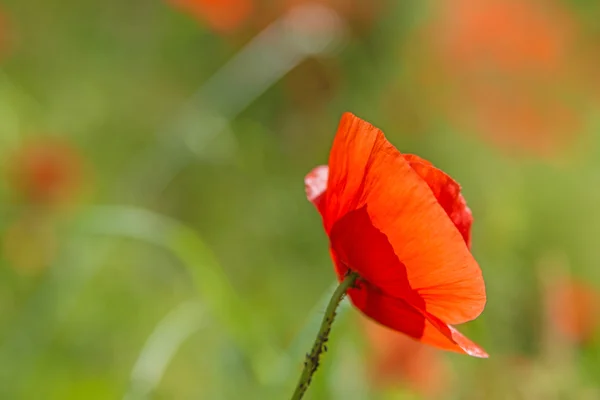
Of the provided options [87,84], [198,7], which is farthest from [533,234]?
[87,84]

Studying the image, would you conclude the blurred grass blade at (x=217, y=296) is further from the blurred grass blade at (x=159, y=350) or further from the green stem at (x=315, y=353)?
the green stem at (x=315, y=353)

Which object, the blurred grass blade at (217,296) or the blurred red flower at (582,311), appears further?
the blurred red flower at (582,311)

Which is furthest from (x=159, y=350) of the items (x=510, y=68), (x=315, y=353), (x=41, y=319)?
(x=510, y=68)

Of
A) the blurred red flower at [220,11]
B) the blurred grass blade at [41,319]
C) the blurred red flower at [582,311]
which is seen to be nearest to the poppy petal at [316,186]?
the blurred red flower at [582,311]

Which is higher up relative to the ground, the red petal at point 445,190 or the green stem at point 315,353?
the red petal at point 445,190

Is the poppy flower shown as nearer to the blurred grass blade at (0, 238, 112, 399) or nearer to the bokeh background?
the bokeh background

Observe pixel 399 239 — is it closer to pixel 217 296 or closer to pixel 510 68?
pixel 217 296
